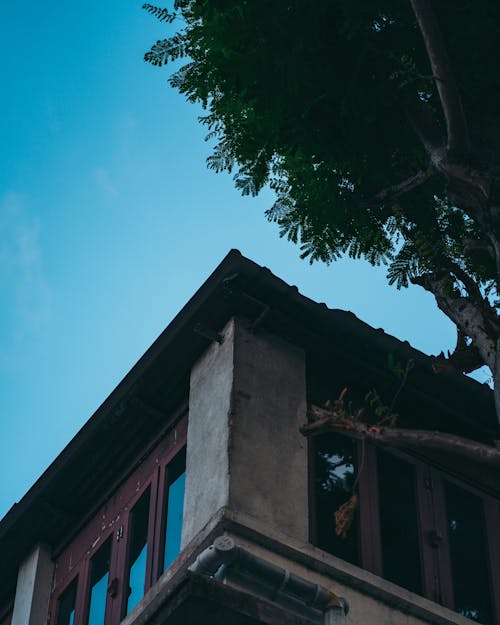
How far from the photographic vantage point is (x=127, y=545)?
13.5 metres

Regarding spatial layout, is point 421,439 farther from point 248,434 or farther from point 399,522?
point 399,522

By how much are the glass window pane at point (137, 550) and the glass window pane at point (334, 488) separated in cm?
206

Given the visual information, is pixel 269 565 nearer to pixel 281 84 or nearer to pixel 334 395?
pixel 334 395

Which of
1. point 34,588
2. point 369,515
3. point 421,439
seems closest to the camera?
point 421,439

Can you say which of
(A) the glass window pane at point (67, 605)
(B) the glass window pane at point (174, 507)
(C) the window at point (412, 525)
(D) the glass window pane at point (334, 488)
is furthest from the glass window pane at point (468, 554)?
(A) the glass window pane at point (67, 605)

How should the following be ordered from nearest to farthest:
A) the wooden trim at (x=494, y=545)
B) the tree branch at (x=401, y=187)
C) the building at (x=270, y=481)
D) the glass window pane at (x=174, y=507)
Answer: the building at (x=270, y=481) → the tree branch at (x=401, y=187) → the glass window pane at (x=174, y=507) → the wooden trim at (x=494, y=545)

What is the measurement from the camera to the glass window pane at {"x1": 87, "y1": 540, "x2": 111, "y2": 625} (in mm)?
13656

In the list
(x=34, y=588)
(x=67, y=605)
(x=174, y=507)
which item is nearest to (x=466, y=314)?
(x=174, y=507)

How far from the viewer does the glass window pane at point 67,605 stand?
14602 mm

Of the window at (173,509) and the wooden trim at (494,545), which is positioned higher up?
the wooden trim at (494,545)

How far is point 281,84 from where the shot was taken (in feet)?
38.6

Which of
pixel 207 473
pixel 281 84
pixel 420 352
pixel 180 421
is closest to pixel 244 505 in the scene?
pixel 207 473

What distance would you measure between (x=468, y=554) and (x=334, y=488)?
1.73 m

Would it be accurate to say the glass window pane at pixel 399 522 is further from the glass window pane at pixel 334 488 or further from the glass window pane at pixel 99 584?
the glass window pane at pixel 99 584
